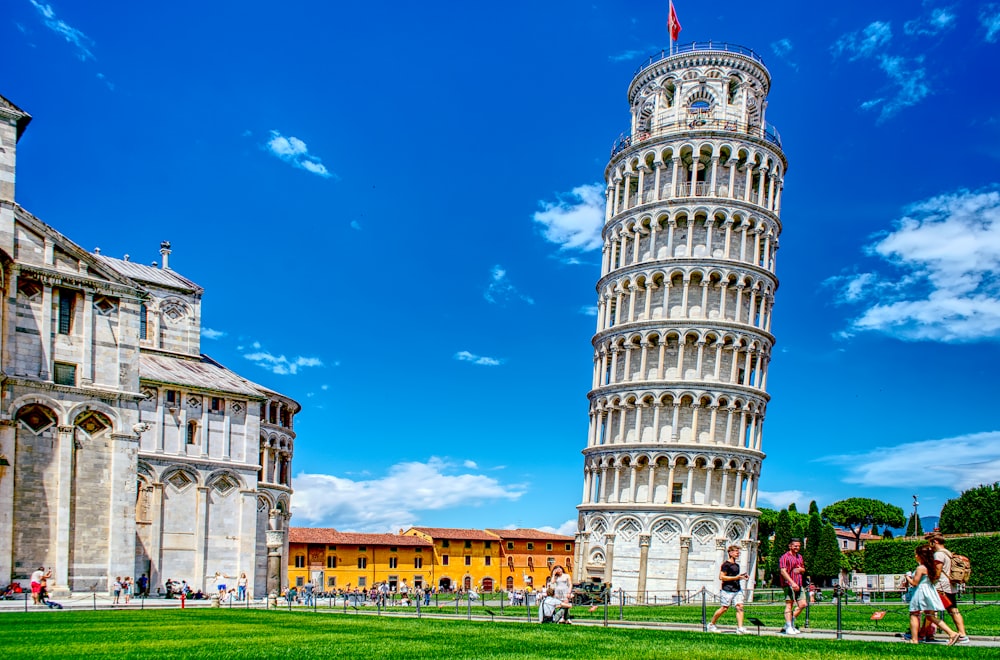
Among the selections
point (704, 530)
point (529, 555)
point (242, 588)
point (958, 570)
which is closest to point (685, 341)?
point (704, 530)

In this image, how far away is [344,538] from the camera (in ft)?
293

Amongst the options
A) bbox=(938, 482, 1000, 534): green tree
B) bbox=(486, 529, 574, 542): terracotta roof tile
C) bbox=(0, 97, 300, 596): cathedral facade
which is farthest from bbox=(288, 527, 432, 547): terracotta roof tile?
bbox=(0, 97, 300, 596): cathedral facade

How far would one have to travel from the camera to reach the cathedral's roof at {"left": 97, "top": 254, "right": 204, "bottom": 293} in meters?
56.2

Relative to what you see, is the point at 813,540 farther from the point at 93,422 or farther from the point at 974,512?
the point at 93,422

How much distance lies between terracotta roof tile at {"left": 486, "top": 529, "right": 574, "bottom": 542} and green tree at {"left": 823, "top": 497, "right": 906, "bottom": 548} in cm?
3001

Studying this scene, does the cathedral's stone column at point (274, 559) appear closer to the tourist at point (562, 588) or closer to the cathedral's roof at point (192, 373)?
the cathedral's roof at point (192, 373)

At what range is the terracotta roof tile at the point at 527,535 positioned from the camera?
9856 centimetres

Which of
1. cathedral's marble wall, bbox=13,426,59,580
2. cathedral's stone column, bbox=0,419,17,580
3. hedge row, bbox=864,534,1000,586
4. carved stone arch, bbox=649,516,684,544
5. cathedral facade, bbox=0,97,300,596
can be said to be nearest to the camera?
cathedral's stone column, bbox=0,419,17,580

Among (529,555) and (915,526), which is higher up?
(915,526)

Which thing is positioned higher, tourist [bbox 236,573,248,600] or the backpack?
the backpack

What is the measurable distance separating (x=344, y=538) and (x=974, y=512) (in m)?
53.4

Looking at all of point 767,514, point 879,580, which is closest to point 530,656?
point 879,580

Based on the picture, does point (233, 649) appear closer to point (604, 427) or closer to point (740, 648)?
point (740, 648)

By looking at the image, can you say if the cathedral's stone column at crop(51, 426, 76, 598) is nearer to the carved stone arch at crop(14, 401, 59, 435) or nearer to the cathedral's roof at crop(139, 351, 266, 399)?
the carved stone arch at crop(14, 401, 59, 435)
